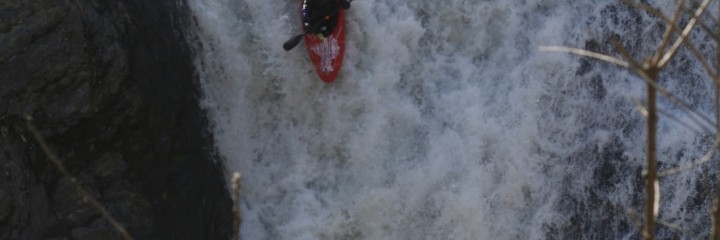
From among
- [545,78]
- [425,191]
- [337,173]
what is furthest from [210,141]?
[545,78]

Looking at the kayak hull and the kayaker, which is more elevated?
the kayaker

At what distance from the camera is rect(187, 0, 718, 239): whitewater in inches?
219

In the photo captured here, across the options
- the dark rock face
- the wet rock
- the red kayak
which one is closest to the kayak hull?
the red kayak

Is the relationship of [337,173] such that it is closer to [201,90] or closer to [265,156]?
[265,156]

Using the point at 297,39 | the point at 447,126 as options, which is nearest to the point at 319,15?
the point at 297,39

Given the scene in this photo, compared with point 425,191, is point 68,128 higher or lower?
higher

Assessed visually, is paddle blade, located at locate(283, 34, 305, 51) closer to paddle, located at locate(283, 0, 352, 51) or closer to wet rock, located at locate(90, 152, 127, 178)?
paddle, located at locate(283, 0, 352, 51)

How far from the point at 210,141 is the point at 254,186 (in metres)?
0.36

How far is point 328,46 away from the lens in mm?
5430

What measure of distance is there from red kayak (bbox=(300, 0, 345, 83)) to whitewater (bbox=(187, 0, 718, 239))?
0.08 metres

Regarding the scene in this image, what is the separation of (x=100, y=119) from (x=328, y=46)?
1304 mm

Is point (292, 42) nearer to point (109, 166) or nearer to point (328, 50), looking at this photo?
point (328, 50)

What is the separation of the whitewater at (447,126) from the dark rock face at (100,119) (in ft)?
1.21

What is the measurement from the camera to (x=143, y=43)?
4.93 metres
